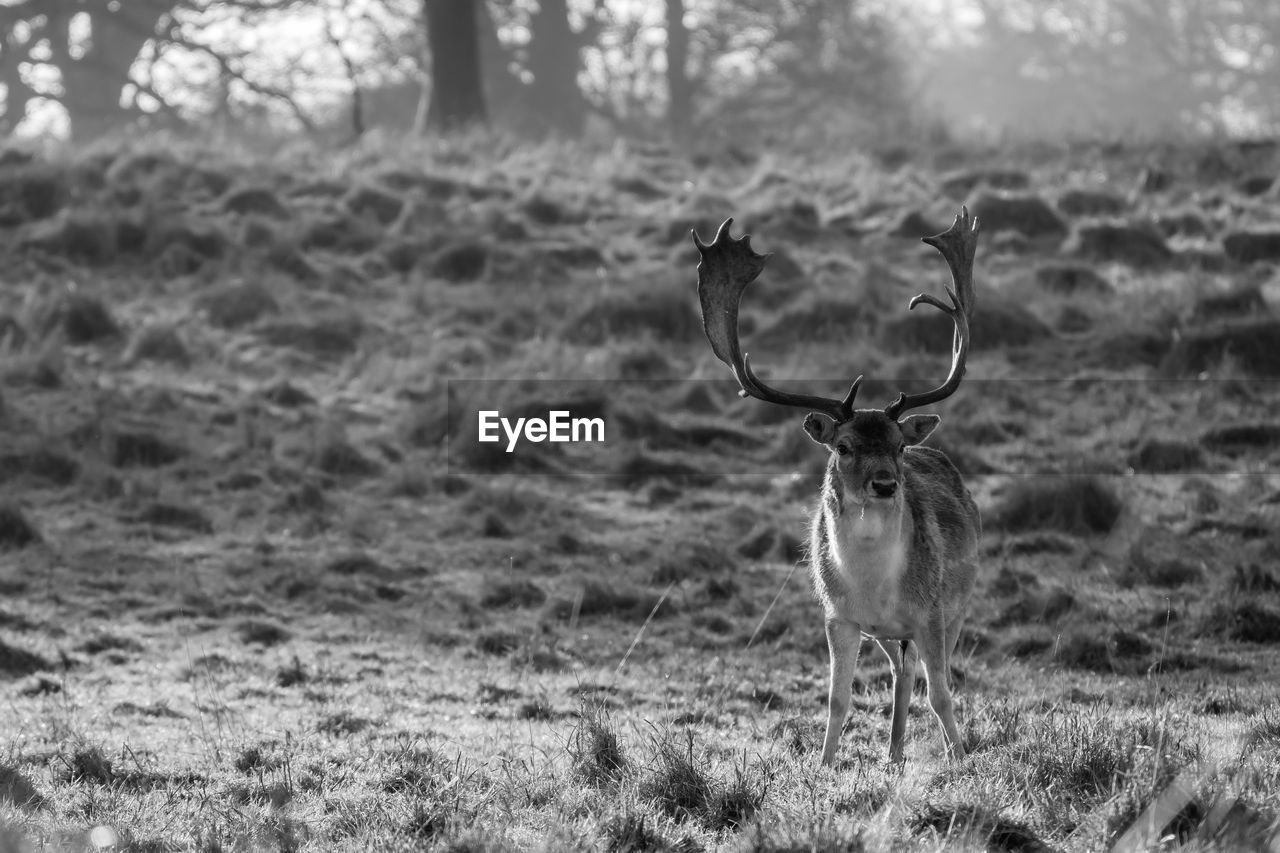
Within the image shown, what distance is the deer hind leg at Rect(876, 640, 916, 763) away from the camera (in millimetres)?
7609

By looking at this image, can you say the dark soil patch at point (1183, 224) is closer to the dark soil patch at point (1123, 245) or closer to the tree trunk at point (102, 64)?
the dark soil patch at point (1123, 245)

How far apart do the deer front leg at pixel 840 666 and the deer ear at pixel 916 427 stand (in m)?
0.88

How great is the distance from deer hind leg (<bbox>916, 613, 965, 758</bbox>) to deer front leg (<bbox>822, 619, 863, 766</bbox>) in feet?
0.96

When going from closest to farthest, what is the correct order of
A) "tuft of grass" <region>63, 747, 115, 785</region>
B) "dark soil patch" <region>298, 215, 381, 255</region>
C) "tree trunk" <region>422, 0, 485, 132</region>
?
"tuft of grass" <region>63, 747, 115, 785</region>, "dark soil patch" <region>298, 215, 381, 255</region>, "tree trunk" <region>422, 0, 485, 132</region>

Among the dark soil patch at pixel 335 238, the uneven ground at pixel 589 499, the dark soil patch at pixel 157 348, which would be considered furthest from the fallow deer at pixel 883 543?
the dark soil patch at pixel 335 238

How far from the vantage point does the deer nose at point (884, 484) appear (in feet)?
23.5

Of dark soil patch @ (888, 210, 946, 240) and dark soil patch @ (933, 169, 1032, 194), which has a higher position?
dark soil patch @ (933, 169, 1032, 194)

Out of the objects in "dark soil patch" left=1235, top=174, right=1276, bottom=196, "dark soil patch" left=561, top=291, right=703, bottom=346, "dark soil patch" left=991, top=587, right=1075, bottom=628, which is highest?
"dark soil patch" left=1235, top=174, right=1276, bottom=196

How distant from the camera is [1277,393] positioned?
1426 centimetres

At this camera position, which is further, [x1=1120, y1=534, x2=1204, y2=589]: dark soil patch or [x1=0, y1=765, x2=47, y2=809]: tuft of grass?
[x1=1120, y1=534, x2=1204, y2=589]: dark soil patch

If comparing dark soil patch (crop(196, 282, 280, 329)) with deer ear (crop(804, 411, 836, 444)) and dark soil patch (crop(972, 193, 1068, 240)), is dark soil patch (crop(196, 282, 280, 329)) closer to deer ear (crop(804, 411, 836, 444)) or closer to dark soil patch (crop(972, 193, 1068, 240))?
dark soil patch (crop(972, 193, 1068, 240))

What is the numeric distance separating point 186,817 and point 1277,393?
1041 cm

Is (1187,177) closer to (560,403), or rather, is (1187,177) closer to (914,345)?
(914,345)

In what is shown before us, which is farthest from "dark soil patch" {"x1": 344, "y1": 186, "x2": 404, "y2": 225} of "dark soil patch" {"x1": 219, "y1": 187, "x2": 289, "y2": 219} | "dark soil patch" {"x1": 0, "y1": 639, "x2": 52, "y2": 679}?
"dark soil patch" {"x1": 0, "y1": 639, "x2": 52, "y2": 679}
